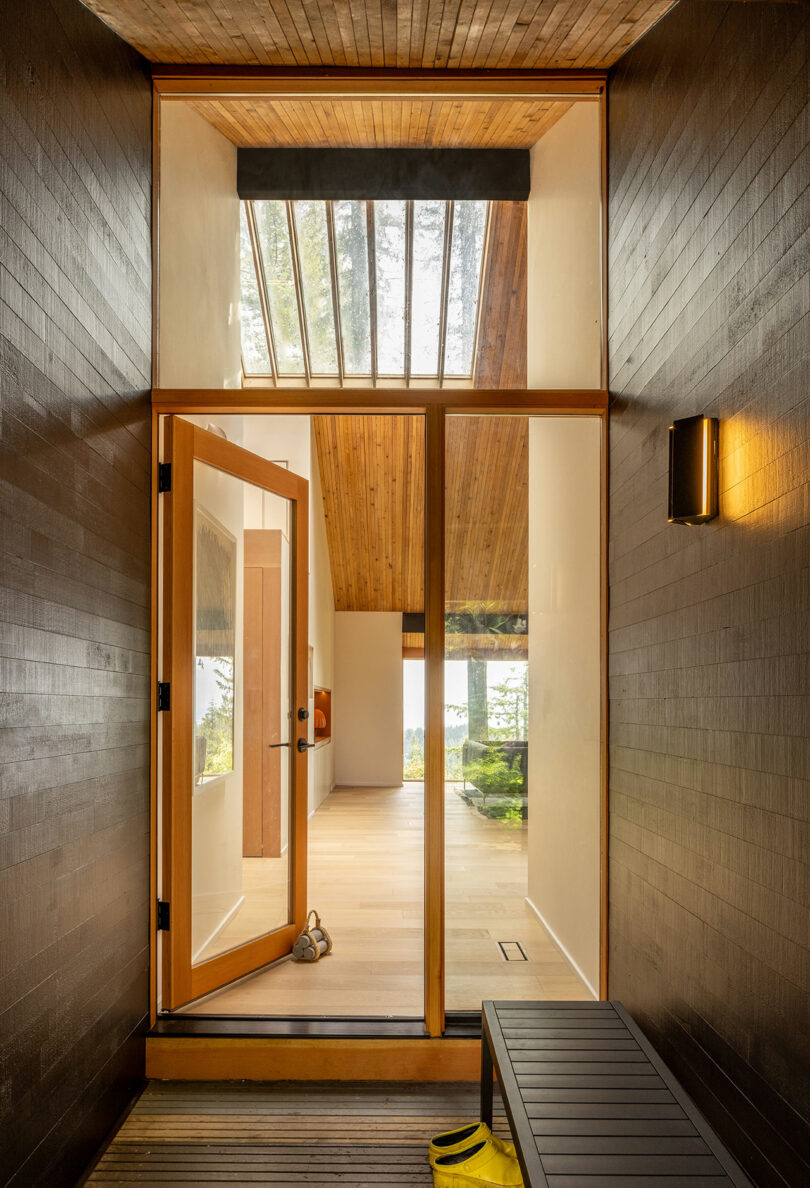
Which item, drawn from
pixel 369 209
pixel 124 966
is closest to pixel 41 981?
pixel 124 966

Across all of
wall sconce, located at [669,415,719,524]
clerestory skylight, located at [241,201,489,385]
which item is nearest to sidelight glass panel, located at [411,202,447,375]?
clerestory skylight, located at [241,201,489,385]

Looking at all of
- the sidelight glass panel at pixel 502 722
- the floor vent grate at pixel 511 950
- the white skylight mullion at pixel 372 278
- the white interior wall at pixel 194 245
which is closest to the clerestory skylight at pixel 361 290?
the white skylight mullion at pixel 372 278

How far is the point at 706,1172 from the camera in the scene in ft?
5.56

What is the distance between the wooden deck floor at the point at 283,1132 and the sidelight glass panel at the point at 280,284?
269 cm

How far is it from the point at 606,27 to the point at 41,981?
3095mm

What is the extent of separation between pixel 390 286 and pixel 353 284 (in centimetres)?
17

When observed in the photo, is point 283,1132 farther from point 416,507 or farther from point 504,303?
point 504,303

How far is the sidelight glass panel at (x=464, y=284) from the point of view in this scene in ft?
11.3

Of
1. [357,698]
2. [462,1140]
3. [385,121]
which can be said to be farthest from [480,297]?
[357,698]

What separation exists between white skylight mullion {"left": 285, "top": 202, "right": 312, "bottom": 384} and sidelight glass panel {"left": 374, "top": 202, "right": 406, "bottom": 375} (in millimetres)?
301

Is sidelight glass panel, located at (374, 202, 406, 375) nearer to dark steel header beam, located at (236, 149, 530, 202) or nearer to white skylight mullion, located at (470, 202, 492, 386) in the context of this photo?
dark steel header beam, located at (236, 149, 530, 202)

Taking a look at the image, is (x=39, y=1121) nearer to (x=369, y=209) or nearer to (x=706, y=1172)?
(x=706, y=1172)

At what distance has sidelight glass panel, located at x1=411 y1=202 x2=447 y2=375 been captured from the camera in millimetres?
3492

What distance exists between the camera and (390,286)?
387cm
